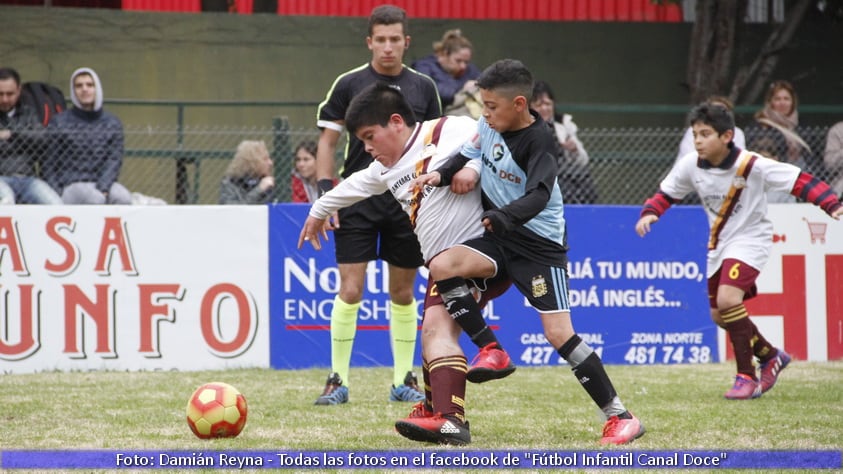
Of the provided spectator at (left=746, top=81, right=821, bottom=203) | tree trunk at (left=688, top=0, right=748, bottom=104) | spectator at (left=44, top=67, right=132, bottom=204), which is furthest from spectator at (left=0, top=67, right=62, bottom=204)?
tree trunk at (left=688, top=0, right=748, bottom=104)

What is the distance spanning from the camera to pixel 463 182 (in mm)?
5586

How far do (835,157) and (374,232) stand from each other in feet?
16.8

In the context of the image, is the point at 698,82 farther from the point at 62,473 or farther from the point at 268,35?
the point at 62,473

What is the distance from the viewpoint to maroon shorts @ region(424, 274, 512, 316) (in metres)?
5.78

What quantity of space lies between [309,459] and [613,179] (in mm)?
6941

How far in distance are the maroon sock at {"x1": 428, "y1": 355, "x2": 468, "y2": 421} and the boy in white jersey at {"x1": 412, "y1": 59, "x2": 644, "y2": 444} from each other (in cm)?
22

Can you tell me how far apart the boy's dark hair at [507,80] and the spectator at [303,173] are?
5004 millimetres

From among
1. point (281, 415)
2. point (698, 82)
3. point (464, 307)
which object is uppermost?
point (698, 82)

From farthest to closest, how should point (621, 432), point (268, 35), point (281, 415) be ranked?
point (268, 35) < point (281, 415) < point (621, 432)

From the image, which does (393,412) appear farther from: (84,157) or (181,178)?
(181,178)

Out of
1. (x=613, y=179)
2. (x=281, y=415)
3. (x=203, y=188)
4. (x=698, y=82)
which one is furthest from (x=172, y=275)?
(x=698, y=82)

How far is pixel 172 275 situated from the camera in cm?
955

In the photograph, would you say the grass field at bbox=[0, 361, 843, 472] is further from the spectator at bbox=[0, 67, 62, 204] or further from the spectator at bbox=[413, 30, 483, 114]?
the spectator at bbox=[413, 30, 483, 114]

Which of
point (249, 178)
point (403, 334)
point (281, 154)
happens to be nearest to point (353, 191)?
point (403, 334)
